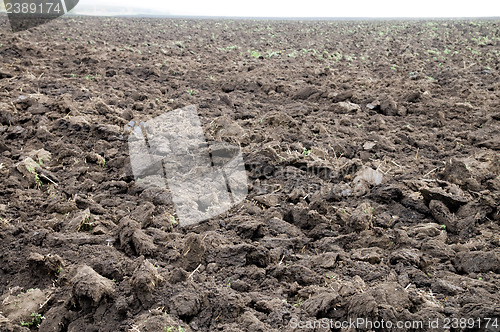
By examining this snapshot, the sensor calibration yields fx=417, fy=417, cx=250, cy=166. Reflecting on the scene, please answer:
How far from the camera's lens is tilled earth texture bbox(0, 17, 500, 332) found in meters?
2.39

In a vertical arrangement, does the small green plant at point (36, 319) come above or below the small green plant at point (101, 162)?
below

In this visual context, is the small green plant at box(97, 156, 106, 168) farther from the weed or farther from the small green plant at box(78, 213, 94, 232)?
the weed

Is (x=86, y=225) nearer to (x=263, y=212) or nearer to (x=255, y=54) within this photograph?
(x=263, y=212)

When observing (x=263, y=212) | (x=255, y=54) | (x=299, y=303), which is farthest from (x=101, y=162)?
(x=255, y=54)

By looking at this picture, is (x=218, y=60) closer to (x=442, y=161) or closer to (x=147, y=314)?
(x=442, y=161)

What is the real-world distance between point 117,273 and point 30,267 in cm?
62

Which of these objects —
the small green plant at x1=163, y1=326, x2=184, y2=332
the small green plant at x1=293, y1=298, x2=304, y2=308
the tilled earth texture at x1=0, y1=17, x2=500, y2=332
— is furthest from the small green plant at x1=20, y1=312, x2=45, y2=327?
the small green plant at x1=293, y1=298, x2=304, y2=308

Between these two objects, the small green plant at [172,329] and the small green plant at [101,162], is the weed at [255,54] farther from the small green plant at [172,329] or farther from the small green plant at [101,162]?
the small green plant at [172,329]

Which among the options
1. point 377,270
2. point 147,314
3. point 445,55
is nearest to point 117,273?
point 147,314

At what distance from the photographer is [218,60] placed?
35.4 feet

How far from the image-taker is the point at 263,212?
3.65 metres

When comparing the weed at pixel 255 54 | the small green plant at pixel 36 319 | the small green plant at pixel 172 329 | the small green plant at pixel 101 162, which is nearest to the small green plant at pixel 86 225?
the small green plant at pixel 36 319

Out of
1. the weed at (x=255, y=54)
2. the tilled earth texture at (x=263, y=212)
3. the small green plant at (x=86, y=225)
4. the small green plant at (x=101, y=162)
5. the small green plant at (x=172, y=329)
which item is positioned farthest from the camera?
the weed at (x=255, y=54)

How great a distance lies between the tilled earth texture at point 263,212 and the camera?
7.83 feet
